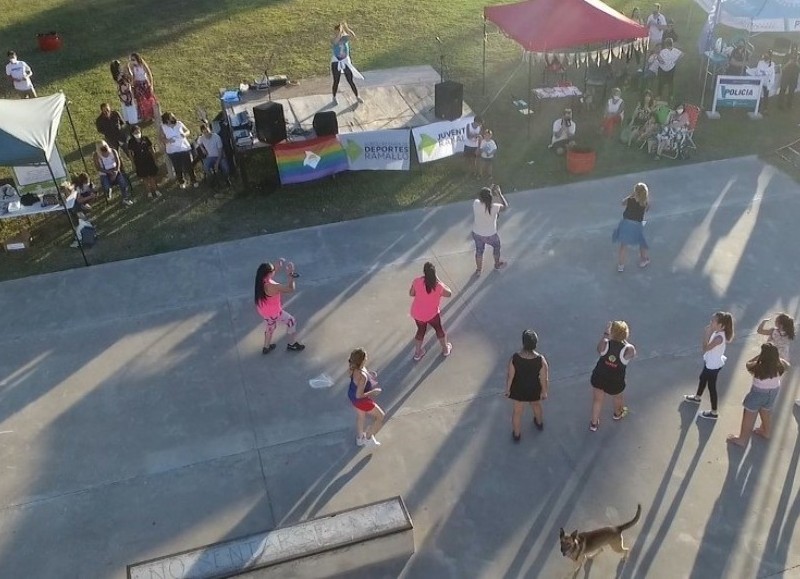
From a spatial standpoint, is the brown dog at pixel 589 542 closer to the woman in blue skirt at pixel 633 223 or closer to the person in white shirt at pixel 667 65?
the woman in blue skirt at pixel 633 223

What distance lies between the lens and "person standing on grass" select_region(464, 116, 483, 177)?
1368 centimetres

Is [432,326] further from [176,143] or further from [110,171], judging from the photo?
[110,171]

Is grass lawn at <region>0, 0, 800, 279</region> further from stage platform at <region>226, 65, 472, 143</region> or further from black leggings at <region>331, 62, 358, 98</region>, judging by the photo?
black leggings at <region>331, 62, 358, 98</region>

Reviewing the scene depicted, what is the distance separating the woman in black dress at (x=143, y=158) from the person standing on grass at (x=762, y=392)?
9.94 meters

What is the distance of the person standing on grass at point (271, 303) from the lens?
905 cm

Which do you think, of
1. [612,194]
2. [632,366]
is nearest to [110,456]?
[632,366]

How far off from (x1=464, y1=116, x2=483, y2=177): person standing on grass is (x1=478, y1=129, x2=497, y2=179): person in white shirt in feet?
0.37

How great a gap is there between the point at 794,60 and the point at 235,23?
1426 centimetres

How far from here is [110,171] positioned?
13.2 m

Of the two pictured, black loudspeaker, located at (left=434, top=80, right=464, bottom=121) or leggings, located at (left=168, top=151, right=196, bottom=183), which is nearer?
leggings, located at (left=168, top=151, right=196, bottom=183)

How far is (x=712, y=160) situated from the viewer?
1427cm

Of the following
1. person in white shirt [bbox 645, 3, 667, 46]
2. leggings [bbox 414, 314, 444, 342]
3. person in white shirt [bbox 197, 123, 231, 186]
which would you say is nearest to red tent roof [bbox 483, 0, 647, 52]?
person in white shirt [bbox 645, 3, 667, 46]

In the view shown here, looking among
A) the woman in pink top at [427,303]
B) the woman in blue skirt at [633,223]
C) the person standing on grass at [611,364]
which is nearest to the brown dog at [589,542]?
the person standing on grass at [611,364]

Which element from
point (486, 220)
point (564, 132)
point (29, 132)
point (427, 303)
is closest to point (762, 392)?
point (427, 303)
